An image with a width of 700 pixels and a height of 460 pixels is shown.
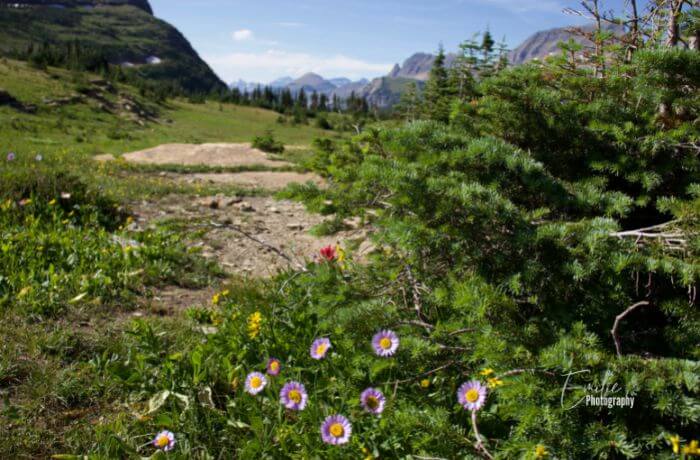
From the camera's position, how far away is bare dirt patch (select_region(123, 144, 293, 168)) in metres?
14.2

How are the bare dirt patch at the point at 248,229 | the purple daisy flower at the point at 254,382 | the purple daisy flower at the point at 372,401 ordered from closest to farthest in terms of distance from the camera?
the purple daisy flower at the point at 372,401 → the purple daisy flower at the point at 254,382 → the bare dirt patch at the point at 248,229

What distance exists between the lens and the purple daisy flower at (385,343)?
2.21 m

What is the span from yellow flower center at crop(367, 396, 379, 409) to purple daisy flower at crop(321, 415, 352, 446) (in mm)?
123

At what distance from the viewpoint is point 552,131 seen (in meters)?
3.23

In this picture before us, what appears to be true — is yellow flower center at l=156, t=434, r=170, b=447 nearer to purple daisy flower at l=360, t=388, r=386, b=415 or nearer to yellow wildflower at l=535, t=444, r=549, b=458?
purple daisy flower at l=360, t=388, r=386, b=415

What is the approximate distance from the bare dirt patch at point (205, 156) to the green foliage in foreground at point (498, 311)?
11.6 metres

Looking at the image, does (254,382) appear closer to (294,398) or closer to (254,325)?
(294,398)

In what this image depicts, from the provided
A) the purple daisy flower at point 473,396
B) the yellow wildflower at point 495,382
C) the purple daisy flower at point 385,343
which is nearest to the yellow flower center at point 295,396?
the purple daisy flower at point 385,343

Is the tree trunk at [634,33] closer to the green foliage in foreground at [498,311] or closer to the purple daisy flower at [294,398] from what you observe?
the green foliage in foreground at [498,311]

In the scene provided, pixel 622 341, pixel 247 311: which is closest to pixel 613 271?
pixel 622 341

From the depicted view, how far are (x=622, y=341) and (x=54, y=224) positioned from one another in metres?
5.27

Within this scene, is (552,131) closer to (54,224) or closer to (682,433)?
(682,433)

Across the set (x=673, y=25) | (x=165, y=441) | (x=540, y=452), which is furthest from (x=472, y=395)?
Answer: (x=673, y=25)

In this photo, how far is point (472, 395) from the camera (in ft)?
6.45
